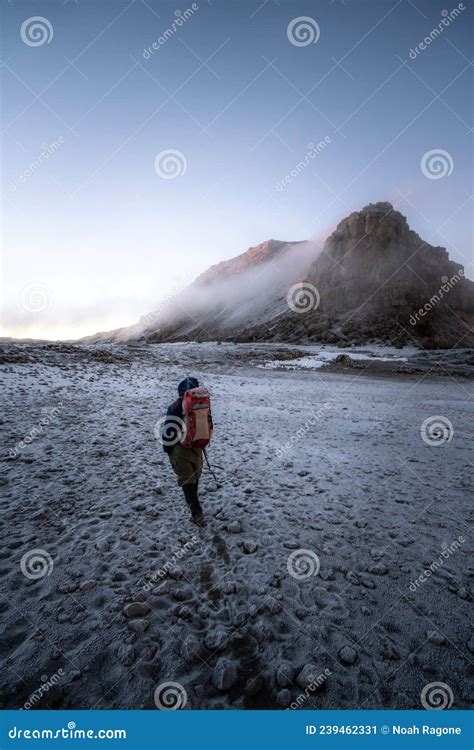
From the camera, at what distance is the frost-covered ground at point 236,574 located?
3.10 m

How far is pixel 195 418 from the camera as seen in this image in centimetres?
527

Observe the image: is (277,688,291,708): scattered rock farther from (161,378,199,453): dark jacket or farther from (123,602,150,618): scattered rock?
(161,378,199,453): dark jacket

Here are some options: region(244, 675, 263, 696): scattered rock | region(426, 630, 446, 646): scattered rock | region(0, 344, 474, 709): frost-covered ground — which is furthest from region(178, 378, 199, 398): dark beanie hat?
region(426, 630, 446, 646): scattered rock

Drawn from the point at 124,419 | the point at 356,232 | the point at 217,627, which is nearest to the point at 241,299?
the point at 356,232

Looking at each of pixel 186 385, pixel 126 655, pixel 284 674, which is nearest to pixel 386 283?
pixel 186 385

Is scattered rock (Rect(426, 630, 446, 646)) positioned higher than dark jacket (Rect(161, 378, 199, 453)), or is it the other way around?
dark jacket (Rect(161, 378, 199, 453))

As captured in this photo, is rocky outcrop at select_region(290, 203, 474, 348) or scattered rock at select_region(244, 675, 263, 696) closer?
scattered rock at select_region(244, 675, 263, 696)

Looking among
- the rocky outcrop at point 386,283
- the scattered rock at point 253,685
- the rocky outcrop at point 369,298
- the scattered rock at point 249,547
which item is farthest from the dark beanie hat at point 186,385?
the rocky outcrop at point 386,283

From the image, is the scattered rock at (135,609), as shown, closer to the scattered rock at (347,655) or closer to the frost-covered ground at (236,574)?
the frost-covered ground at (236,574)

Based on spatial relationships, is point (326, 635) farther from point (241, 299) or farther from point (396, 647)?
point (241, 299)

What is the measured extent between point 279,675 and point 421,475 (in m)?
6.52

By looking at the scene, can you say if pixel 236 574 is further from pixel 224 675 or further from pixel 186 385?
pixel 186 385

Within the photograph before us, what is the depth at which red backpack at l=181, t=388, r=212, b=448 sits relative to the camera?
207 inches

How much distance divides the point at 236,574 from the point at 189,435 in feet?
7.06
